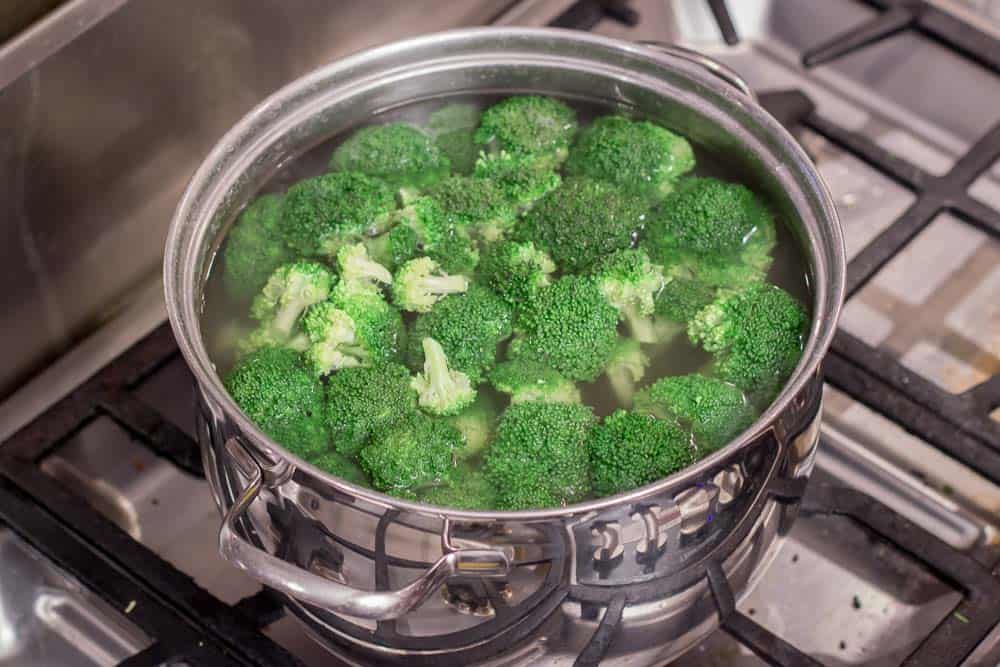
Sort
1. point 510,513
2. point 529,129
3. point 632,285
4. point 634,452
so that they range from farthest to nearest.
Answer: point 529,129 < point 632,285 < point 634,452 < point 510,513

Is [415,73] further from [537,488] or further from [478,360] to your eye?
[537,488]

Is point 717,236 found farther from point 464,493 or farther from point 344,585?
point 344,585

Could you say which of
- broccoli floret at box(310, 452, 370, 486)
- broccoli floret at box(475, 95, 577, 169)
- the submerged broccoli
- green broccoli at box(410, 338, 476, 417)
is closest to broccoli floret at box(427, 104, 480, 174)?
broccoli floret at box(475, 95, 577, 169)

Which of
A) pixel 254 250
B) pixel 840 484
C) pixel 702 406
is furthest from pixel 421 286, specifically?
pixel 840 484

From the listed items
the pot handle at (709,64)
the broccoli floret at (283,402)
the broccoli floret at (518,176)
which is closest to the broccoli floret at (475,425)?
the broccoli floret at (283,402)

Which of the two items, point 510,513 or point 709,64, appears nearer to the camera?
point 510,513
